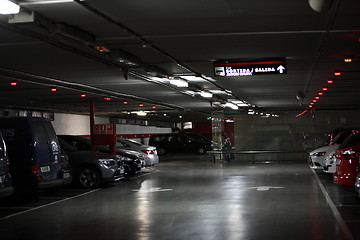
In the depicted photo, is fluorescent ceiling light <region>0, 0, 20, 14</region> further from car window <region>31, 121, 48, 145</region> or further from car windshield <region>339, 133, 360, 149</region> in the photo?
car windshield <region>339, 133, 360, 149</region>


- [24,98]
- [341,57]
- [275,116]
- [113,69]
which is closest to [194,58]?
[113,69]

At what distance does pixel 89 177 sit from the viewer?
1568cm

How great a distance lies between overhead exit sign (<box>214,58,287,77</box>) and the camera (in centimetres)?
1175

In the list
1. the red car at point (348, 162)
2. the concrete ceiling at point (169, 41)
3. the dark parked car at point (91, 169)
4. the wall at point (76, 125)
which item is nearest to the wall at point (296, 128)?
the wall at point (76, 125)

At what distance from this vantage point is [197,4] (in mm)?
7211

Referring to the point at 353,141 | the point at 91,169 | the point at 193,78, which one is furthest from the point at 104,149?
the point at 353,141

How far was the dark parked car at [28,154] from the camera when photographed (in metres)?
12.2

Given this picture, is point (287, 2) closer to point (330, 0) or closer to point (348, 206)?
point (330, 0)

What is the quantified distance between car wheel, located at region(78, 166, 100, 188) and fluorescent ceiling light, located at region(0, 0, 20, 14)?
913cm

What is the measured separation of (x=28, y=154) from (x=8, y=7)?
5.90m

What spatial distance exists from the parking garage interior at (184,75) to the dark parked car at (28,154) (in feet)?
1.66

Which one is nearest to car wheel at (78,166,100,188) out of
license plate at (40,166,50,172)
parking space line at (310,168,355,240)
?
license plate at (40,166,50,172)

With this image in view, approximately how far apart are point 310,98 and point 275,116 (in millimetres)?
7217

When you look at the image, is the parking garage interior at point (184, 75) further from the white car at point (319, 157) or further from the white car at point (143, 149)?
the white car at point (143, 149)
